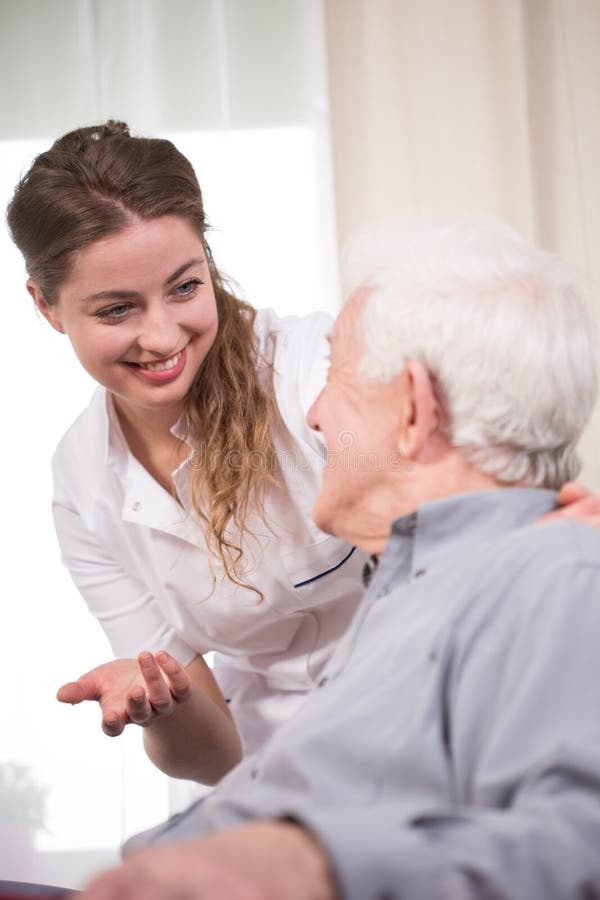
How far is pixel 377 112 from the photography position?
2678mm

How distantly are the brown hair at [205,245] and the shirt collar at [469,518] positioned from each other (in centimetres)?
57

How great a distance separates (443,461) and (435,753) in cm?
36

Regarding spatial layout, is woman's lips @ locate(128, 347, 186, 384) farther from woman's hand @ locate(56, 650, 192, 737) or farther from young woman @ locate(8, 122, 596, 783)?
woman's hand @ locate(56, 650, 192, 737)

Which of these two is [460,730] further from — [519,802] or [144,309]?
[144,309]

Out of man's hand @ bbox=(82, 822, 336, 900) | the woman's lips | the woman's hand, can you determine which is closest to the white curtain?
the woman's lips

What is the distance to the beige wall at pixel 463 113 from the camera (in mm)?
2678

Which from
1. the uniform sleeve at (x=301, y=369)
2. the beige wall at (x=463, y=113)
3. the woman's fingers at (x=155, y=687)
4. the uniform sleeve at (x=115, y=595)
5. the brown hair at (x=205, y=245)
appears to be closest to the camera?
the woman's fingers at (x=155, y=687)

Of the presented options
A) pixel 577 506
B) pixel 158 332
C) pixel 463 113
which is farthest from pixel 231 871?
pixel 463 113

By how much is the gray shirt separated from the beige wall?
174 centimetres

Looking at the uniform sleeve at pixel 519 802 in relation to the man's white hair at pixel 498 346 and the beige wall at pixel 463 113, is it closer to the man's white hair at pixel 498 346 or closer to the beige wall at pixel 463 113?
the man's white hair at pixel 498 346

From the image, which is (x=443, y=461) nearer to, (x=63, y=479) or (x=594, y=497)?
(x=594, y=497)

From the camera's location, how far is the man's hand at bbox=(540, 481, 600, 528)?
1.05 m

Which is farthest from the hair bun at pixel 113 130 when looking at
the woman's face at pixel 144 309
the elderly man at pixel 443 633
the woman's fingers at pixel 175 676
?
the woman's fingers at pixel 175 676

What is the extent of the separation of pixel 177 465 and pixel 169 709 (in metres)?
0.45
